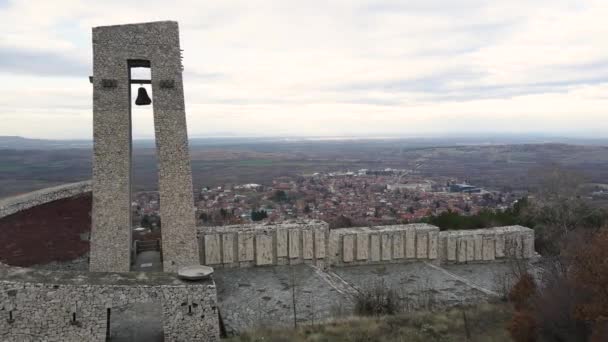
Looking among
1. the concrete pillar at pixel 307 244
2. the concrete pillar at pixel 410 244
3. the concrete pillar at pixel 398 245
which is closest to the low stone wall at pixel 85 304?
the concrete pillar at pixel 307 244

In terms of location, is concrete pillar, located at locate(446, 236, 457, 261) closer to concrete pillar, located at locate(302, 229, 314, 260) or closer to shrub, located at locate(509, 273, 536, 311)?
concrete pillar, located at locate(302, 229, 314, 260)

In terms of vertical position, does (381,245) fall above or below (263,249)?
below

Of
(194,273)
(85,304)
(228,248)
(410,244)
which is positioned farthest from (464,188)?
(85,304)

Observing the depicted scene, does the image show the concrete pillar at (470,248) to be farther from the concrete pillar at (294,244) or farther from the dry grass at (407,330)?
the concrete pillar at (294,244)

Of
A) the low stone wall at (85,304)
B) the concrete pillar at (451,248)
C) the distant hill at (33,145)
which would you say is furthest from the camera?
the distant hill at (33,145)

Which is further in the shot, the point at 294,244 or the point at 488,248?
the point at 488,248

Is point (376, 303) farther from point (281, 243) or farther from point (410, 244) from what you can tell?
point (410, 244)

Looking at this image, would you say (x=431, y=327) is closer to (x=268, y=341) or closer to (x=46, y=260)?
(x=268, y=341)

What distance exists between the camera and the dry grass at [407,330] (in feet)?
34.3

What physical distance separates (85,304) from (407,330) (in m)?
6.75

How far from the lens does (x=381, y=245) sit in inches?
668

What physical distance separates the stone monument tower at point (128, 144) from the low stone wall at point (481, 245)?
8826 millimetres

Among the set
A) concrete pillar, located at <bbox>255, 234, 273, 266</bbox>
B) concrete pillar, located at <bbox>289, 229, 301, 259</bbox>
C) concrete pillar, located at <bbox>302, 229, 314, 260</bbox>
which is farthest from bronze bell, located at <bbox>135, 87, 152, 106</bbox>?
concrete pillar, located at <bbox>302, 229, 314, 260</bbox>

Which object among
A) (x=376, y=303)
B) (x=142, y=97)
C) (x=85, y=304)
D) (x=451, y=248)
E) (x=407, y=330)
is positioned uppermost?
(x=142, y=97)
